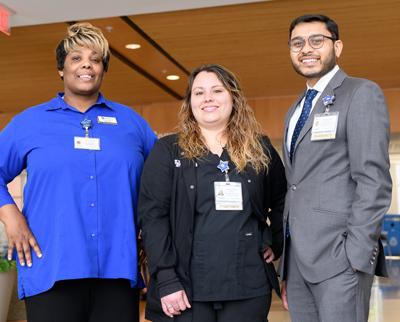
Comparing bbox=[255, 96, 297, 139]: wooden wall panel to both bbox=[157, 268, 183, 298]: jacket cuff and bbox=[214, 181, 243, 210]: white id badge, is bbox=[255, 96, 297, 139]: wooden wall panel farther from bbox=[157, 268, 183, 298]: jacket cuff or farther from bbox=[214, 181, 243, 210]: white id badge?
bbox=[157, 268, 183, 298]: jacket cuff

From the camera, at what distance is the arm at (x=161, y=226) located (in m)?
1.94

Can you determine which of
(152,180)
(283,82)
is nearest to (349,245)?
(152,180)

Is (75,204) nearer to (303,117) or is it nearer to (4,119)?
(303,117)

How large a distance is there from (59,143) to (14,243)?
0.51 metres

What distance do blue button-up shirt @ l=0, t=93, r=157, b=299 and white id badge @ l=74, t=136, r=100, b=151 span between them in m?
0.02

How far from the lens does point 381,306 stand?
18.2 feet

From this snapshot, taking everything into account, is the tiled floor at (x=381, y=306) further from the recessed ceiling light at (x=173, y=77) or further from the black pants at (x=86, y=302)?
the recessed ceiling light at (x=173, y=77)

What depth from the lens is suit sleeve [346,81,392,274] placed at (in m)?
1.75

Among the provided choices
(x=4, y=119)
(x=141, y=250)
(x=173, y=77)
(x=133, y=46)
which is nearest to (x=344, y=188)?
(x=141, y=250)

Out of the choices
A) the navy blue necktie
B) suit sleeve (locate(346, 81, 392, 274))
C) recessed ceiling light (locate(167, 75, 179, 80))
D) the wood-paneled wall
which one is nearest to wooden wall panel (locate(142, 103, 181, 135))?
the wood-paneled wall

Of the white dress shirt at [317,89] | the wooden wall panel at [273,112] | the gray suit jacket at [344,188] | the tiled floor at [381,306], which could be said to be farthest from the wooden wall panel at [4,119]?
the gray suit jacket at [344,188]

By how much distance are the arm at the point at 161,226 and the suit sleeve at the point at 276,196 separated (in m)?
0.56

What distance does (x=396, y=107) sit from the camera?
9.00m

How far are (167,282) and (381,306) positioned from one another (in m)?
4.59
